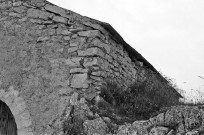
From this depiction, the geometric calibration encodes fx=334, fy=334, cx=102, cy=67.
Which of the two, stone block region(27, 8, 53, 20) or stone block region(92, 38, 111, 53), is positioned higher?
stone block region(27, 8, 53, 20)

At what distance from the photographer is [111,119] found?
5.14 m

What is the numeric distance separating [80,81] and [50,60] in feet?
2.50

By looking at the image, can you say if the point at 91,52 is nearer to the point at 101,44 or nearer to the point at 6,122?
the point at 101,44

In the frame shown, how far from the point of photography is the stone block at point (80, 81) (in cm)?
564

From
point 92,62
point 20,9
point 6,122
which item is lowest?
point 6,122

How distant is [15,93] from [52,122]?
38.9 inches

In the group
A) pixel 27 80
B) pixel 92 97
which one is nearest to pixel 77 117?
pixel 92 97

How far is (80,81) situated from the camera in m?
5.68

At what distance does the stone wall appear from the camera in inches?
223

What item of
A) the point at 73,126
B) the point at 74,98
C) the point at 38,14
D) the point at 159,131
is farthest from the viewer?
the point at 38,14

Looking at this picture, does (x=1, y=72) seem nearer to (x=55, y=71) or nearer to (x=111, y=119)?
(x=55, y=71)

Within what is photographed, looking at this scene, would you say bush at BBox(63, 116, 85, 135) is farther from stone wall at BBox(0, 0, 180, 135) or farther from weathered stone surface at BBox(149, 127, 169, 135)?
weathered stone surface at BBox(149, 127, 169, 135)

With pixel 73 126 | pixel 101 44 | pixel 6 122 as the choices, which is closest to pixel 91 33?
pixel 101 44

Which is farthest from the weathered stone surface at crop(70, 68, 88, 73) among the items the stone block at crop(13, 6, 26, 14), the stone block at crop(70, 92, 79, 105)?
the stone block at crop(13, 6, 26, 14)
